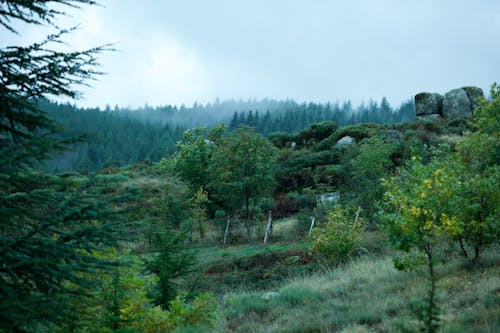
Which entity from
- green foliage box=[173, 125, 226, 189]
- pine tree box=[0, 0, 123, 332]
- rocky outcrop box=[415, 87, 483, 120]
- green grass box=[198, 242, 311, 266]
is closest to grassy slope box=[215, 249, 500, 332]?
pine tree box=[0, 0, 123, 332]

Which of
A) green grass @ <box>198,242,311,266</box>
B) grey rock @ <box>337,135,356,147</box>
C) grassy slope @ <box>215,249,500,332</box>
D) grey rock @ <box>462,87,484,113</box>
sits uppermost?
grey rock @ <box>462,87,484,113</box>

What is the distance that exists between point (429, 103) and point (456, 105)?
270 centimetres

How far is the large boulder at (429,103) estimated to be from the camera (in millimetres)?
43688

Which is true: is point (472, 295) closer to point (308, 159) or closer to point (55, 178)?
point (55, 178)

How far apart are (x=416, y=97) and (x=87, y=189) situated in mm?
45846

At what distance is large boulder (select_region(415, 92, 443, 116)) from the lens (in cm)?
4369

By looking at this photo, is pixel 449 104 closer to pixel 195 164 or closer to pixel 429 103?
pixel 429 103

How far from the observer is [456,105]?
42188 millimetres

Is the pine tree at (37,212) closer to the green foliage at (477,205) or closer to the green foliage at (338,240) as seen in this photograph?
the green foliage at (477,205)

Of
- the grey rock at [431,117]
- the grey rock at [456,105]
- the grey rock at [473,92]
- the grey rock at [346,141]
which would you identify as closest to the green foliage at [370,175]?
the grey rock at [346,141]

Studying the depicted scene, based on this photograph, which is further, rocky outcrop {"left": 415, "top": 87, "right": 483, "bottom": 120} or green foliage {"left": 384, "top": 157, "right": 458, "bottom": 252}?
rocky outcrop {"left": 415, "top": 87, "right": 483, "bottom": 120}

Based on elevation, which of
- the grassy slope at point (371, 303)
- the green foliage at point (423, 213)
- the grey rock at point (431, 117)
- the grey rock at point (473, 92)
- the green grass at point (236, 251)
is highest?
the grey rock at point (473, 92)

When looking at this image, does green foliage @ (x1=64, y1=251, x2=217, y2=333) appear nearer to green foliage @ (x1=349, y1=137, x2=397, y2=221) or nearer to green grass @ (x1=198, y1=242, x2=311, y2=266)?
green grass @ (x1=198, y1=242, x2=311, y2=266)

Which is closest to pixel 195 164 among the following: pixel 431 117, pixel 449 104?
pixel 431 117
